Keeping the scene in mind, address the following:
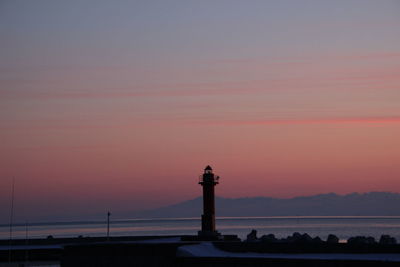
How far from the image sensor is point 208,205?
2265 inches

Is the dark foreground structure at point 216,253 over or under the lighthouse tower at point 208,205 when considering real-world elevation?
under

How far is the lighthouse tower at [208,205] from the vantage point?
5709 cm

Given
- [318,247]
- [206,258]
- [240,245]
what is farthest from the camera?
[240,245]

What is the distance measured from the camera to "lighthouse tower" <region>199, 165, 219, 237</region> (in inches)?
2248

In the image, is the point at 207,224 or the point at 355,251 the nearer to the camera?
the point at 355,251

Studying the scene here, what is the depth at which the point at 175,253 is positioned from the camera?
41.7 meters

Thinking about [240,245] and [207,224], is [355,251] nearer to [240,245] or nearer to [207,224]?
Answer: [240,245]

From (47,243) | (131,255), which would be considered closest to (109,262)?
(131,255)

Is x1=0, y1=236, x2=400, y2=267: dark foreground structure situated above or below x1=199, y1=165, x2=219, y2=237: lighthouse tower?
below

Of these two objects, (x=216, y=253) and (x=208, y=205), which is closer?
(x=216, y=253)

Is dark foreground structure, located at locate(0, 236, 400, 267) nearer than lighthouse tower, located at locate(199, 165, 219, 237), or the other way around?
dark foreground structure, located at locate(0, 236, 400, 267)

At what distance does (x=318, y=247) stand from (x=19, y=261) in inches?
723

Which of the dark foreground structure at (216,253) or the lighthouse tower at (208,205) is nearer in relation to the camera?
the dark foreground structure at (216,253)

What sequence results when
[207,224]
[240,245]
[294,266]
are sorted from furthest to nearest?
[207,224], [240,245], [294,266]
